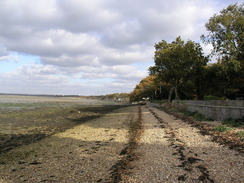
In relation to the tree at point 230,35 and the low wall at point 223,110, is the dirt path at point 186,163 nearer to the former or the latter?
the low wall at point 223,110

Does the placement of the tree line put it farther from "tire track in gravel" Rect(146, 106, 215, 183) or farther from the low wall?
"tire track in gravel" Rect(146, 106, 215, 183)

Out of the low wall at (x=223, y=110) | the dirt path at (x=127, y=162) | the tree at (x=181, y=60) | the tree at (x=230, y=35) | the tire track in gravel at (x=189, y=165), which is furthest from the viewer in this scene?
the tree at (x=181, y=60)

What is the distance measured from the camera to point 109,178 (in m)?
6.14

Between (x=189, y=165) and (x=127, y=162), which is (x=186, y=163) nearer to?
(x=189, y=165)

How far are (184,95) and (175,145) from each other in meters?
49.8

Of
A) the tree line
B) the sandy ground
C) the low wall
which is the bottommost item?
the sandy ground

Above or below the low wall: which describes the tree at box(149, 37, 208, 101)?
above

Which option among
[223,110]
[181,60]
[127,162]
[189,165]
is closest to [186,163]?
[189,165]

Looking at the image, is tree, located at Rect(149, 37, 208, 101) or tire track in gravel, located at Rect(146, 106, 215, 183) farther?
tree, located at Rect(149, 37, 208, 101)

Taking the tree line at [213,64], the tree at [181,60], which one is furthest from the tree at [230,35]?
the tree at [181,60]

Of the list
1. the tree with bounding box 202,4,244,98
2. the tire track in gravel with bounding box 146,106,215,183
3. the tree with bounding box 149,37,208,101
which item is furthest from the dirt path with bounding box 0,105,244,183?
the tree with bounding box 149,37,208,101

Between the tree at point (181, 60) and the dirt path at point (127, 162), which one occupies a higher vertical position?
the tree at point (181, 60)

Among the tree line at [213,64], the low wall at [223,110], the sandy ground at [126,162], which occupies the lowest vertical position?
the sandy ground at [126,162]

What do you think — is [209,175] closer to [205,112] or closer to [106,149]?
[106,149]
